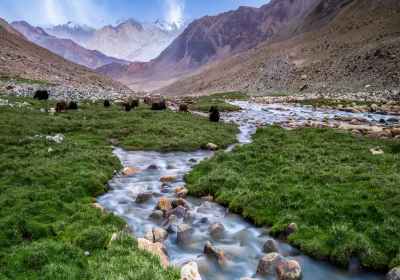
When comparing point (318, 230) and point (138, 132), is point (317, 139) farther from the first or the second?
point (138, 132)

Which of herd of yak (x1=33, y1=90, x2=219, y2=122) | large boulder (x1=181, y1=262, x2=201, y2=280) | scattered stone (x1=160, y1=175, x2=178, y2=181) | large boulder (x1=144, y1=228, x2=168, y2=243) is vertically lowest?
scattered stone (x1=160, y1=175, x2=178, y2=181)

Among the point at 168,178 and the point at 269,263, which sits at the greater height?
the point at 269,263

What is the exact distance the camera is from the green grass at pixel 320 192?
288 inches

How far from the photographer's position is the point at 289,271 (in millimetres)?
6629

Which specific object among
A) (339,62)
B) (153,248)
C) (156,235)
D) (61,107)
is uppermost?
(339,62)

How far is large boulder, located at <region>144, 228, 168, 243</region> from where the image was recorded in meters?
8.34

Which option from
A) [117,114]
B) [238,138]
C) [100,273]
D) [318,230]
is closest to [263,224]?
[318,230]

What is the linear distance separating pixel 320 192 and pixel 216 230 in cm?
394

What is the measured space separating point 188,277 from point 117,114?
83.7 feet

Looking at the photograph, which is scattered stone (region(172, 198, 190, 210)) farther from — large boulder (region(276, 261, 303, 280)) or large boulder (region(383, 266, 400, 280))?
large boulder (region(383, 266, 400, 280))

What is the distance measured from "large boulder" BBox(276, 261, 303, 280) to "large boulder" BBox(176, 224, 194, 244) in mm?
2873

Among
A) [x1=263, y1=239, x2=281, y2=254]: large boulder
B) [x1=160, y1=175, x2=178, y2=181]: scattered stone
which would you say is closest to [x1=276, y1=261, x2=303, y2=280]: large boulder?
[x1=263, y1=239, x2=281, y2=254]: large boulder

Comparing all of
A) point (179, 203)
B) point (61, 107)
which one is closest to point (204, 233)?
point (179, 203)

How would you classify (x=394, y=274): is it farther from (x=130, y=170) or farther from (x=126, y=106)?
(x=126, y=106)
